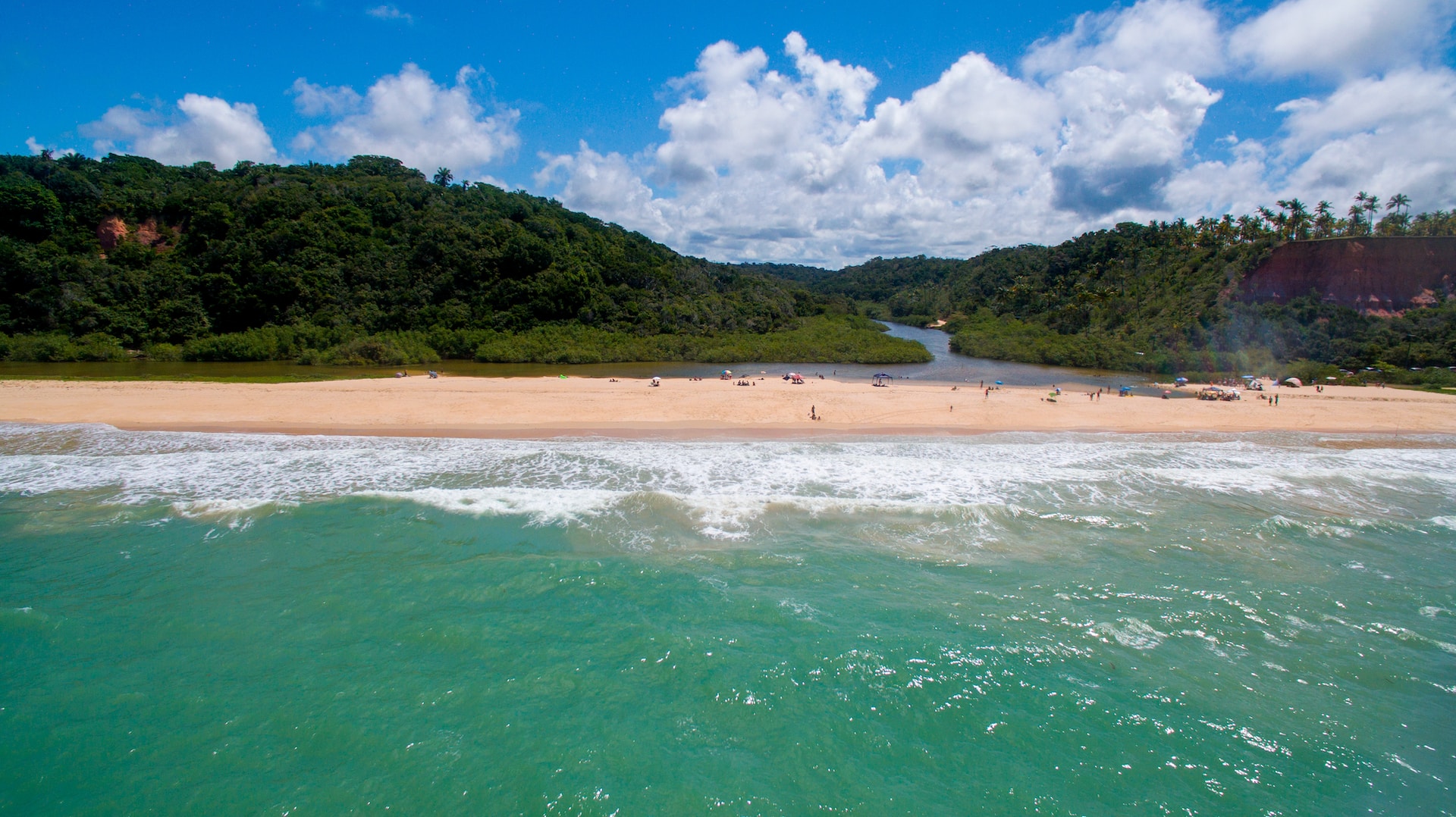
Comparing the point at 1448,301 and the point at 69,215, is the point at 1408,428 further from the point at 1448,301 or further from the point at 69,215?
the point at 69,215

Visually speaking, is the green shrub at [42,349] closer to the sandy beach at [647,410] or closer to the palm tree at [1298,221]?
the sandy beach at [647,410]

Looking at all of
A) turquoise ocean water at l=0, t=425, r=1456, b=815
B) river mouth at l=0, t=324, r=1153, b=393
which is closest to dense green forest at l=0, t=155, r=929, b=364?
river mouth at l=0, t=324, r=1153, b=393

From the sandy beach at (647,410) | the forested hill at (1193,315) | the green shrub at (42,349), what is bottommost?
the sandy beach at (647,410)

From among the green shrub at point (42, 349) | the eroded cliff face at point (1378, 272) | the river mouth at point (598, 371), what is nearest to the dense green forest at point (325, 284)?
the green shrub at point (42, 349)

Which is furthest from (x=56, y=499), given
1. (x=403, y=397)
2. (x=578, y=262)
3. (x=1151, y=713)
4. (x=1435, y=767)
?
(x=578, y=262)

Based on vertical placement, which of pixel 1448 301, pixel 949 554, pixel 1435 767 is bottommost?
pixel 1435 767

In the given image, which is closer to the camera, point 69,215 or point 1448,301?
point 1448,301

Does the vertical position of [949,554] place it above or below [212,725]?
above

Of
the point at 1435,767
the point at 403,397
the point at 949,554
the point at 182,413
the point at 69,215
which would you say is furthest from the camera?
the point at 69,215
